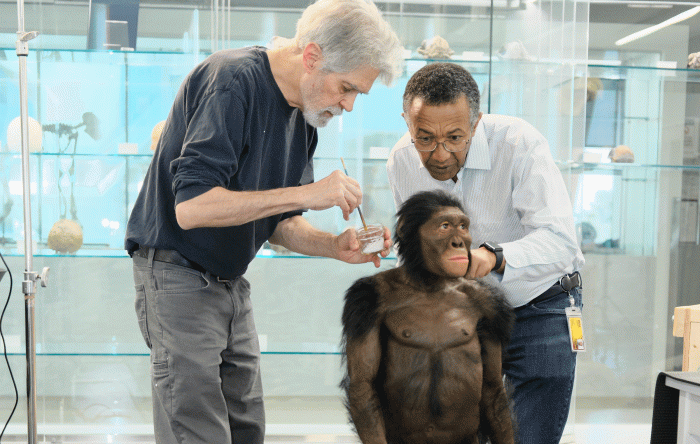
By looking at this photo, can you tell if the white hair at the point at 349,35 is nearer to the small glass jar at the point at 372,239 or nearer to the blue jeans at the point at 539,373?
the small glass jar at the point at 372,239

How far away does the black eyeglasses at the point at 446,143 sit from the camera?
1814 millimetres

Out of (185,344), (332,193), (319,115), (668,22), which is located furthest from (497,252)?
(668,22)

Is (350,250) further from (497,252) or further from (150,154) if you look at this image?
(150,154)

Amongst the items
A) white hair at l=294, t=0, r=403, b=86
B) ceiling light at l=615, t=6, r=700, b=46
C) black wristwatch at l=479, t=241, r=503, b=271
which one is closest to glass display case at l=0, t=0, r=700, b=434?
ceiling light at l=615, t=6, r=700, b=46

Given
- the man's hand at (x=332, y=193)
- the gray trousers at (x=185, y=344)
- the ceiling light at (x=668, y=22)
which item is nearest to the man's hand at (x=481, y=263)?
the man's hand at (x=332, y=193)

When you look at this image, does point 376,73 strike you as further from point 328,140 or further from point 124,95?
point 124,95

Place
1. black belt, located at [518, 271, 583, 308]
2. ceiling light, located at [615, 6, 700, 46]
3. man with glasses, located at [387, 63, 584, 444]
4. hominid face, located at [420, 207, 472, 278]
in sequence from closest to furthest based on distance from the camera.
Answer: hominid face, located at [420, 207, 472, 278] < man with glasses, located at [387, 63, 584, 444] < black belt, located at [518, 271, 583, 308] < ceiling light, located at [615, 6, 700, 46]

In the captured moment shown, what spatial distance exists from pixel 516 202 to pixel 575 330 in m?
0.48

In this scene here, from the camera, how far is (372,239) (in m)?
1.72

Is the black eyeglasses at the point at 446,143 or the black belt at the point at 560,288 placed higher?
the black eyeglasses at the point at 446,143

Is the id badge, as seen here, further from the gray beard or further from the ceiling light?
the ceiling light

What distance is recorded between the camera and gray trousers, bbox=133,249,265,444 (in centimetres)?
185

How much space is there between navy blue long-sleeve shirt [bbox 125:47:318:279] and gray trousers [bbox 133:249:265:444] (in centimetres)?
8

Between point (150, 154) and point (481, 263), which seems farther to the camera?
point (150, 154)
